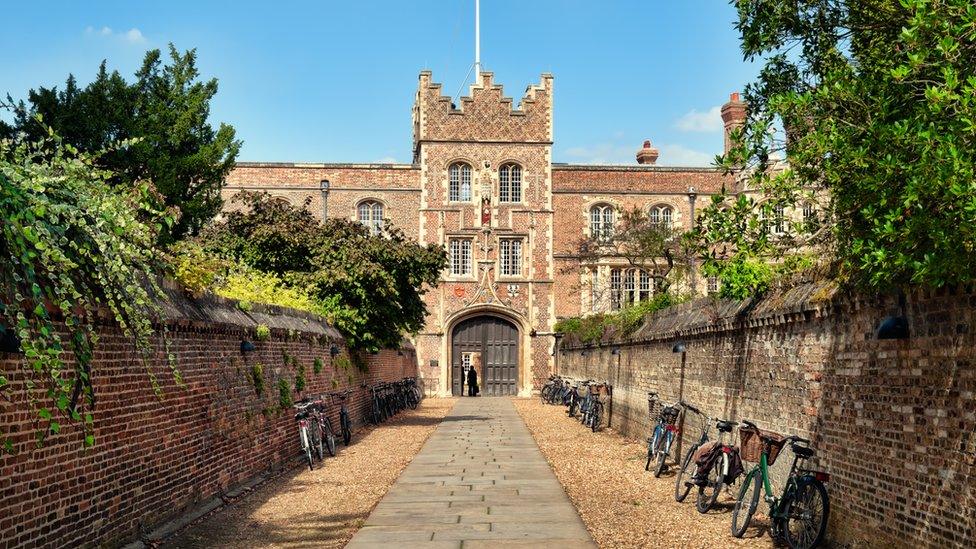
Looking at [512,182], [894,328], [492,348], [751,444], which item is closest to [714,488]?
[751,444]

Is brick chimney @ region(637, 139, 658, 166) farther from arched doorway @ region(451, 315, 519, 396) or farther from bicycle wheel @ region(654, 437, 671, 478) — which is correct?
bicycle wheel @ region(654, 437, 671, 478)

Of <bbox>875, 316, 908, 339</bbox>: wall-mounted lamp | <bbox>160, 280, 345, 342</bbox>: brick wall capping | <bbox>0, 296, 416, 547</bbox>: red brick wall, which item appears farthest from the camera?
<bbox>160, 280, 345, 342</bbox>: brick wall capping

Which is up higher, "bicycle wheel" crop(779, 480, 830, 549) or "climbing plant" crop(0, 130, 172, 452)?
"climbing plant" crop(0, 130, 172, 452)

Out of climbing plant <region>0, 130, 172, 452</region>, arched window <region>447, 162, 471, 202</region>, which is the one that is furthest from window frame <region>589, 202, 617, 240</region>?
climbing plant <region>0, 130, 172, 452</region>

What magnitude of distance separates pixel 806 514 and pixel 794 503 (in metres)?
0.24

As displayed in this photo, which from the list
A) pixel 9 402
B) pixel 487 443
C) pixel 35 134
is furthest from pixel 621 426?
pixel 35 134

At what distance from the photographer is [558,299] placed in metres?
42.3

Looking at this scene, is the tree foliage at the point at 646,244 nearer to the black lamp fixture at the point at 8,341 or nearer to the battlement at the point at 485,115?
the battlement at the point at 485,115

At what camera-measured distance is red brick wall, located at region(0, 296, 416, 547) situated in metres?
6.36

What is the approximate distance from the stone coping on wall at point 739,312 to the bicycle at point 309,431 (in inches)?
222

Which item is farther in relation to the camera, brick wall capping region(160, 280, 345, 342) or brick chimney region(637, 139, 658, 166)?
brick chimney region(637, 139, 658, 166)

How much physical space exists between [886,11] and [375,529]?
6.06 m

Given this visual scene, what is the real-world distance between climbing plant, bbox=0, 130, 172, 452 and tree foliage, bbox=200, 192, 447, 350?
15075 millimetres

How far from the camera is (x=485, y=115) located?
1667 inches
